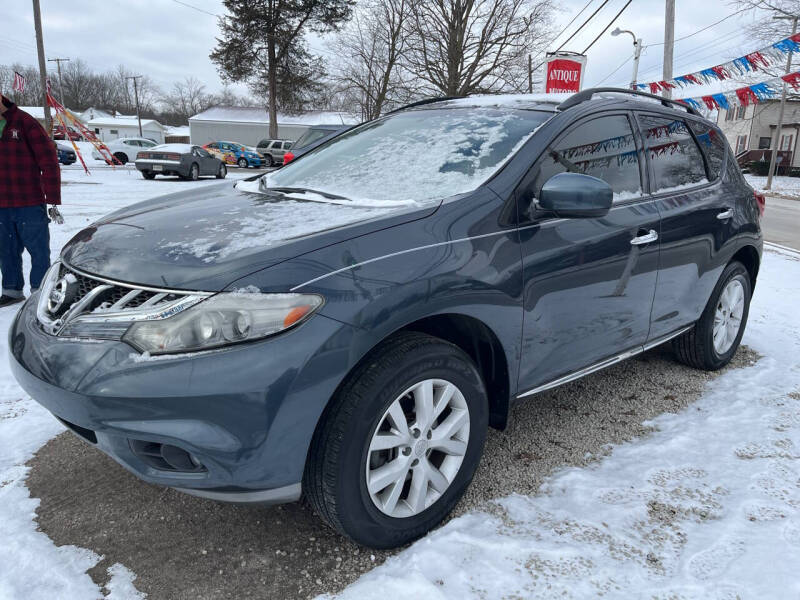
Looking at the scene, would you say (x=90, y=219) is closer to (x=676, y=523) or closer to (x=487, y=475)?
(x=487, y=475)

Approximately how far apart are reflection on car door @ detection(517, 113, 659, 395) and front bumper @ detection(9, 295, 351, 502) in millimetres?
1008

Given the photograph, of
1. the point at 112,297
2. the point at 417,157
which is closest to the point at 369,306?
the point at 112,297

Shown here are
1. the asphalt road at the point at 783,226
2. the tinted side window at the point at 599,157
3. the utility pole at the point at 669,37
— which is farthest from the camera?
the utility pole at the point at 669,37

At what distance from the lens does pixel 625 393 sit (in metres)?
3.70

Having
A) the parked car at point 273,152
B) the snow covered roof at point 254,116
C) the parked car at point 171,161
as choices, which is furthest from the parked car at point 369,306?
the snow covered roof at point 254,116

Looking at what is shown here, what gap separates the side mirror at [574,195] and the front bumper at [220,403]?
107cm

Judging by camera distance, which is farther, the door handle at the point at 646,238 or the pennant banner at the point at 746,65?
the pennant banner at the point at 746,65

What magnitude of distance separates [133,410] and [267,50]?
115 feet

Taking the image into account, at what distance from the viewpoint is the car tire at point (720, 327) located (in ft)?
12.6

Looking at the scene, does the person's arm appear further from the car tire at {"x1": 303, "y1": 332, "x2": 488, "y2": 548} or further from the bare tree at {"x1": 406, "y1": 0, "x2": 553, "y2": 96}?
the bare tree at {"x1": 406, "y1": 0, "x2": 553, "y2": 96}

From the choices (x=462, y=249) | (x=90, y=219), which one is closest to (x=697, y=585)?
(x=462, y=249)

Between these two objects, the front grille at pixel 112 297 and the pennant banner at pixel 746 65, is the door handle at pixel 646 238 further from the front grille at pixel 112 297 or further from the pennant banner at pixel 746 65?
the pennant banner at pixel 746 65

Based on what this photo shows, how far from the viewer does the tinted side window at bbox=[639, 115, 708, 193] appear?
10.6ft

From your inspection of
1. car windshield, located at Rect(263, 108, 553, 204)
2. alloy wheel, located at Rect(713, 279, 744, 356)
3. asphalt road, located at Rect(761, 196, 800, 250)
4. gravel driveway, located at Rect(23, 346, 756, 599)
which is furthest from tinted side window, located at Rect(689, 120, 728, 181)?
asphalt road, located at Rect(761, 196, 800, 250)
